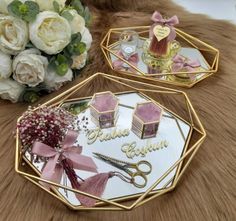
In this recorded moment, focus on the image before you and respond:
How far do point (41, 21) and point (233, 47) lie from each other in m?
0.55

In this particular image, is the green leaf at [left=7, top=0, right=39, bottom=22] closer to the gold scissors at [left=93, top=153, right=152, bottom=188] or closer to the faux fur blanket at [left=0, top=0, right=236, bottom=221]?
the faux fur blanket at [left=0, top=0, right=236, bottom=221]

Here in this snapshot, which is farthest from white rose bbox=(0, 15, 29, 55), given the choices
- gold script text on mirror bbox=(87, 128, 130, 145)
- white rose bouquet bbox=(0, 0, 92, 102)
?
gold script text on mirror bbox=(87, 128, 130, 145)

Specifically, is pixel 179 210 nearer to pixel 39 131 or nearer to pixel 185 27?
pixel 39 131

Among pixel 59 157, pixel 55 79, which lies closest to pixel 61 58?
pixel 55 79

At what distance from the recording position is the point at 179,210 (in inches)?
29.5

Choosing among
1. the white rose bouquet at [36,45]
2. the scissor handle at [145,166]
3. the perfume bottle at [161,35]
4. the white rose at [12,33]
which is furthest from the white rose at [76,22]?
the scissor handle at [145,166]

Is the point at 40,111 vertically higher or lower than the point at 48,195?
higher

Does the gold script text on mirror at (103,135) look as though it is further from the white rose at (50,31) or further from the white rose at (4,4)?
the white rose at (4,4)

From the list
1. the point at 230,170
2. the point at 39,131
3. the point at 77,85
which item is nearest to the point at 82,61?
the point at 77,85

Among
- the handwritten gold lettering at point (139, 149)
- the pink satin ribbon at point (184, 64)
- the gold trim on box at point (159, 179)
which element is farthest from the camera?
the pink satin ribbon at point (184, 64)

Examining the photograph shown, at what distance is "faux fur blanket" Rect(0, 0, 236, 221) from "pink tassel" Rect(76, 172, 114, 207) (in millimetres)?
23

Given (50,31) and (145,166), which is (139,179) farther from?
(50,31)

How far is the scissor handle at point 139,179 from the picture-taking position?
80cm

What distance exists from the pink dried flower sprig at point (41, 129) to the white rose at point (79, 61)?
22cm
